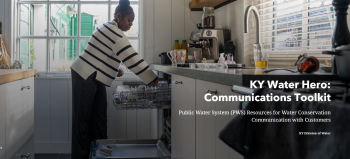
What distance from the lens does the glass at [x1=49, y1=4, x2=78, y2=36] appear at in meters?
3.36

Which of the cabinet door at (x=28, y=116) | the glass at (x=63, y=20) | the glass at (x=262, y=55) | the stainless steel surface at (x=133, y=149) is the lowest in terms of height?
the stainless steel surface at (x=133, y=149)

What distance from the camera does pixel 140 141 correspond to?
2.60 meters

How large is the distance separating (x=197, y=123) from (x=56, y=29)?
2.54 meters

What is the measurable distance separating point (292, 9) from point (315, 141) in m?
1.49

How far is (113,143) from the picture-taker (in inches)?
102

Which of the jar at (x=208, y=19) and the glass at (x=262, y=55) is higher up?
the jar at (x=208, y=19)

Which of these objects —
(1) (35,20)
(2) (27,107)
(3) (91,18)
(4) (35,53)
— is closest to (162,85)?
(2) (27,107)

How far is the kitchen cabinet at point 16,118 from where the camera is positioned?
1.71 m

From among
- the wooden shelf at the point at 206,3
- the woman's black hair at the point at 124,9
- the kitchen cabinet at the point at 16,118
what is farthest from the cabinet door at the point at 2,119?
the wooden shelf at the point at 206,3

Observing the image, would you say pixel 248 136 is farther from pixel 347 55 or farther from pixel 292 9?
pixel 292 9

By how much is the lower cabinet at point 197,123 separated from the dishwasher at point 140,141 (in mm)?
136

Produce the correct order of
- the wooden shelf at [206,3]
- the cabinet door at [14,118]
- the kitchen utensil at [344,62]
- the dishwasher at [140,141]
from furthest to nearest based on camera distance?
1. the wooden shelf at [206,3]
2. the dishwasher at [140,141]
3. the cabinet door at [14,118]
4. the kitchen utensil at [344,62]

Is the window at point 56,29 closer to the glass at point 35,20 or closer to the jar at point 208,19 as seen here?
the glass at point 35,20

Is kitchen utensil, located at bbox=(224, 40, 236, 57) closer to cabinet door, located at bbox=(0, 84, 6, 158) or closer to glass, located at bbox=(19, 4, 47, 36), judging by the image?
cabinet door, located at bbox=(0, 84, 6, 158)
